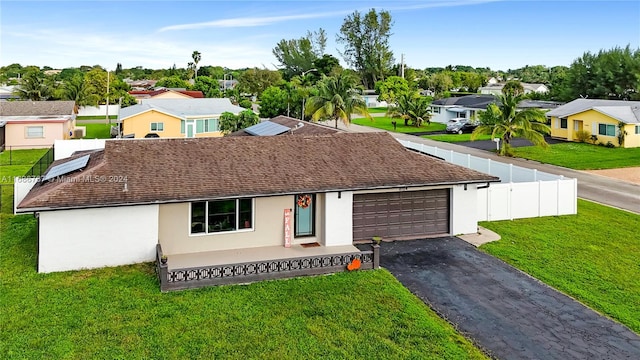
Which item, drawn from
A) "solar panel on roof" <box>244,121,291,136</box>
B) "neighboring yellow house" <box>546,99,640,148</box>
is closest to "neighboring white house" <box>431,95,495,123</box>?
"neighboring yellow house" <box>546,99,640,148</box>

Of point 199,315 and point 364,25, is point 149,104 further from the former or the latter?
point 364,25

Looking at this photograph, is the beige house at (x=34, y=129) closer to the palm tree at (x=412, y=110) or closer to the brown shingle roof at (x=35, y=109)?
the brown shingle roof at (x=35, y=109)

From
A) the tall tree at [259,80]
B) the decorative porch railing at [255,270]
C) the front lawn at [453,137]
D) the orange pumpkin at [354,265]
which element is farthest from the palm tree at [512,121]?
the tall tree at [259,80]

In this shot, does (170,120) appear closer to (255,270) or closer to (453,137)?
(453,137)

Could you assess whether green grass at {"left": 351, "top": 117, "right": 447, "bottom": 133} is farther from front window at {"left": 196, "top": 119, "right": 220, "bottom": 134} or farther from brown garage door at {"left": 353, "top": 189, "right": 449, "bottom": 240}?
brown garage door at {"left": 353, "top": 189, "right": 449, "bottom": 240}

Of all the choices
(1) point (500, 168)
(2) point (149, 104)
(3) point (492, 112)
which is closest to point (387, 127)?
(3) point (492, 112)

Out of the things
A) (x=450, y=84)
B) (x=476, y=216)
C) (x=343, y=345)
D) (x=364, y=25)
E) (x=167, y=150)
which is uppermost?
(x=364, y=25)

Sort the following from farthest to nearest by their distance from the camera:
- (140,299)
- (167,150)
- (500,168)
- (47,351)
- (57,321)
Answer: (500,168) → (167,150) → (140,299) → (57,321) → (47,351)
